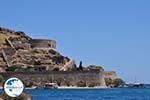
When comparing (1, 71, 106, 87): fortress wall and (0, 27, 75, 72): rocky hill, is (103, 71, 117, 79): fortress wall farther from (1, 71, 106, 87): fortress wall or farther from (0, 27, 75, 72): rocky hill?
(1, 71, 106, 87): fortress wall

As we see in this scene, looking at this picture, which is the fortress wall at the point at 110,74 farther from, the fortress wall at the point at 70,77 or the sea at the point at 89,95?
the sea at the point at 89,95

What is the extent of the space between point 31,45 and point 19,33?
16.4 meters

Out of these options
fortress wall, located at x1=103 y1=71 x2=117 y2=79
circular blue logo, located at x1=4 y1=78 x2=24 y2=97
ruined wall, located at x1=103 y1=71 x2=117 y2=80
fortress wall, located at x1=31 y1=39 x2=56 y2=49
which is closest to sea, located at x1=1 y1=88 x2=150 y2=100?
circular blue logo, located at x1=4 y1=78 x2=24 y2=97

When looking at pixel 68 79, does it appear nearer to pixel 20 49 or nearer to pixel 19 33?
pixel 20 49

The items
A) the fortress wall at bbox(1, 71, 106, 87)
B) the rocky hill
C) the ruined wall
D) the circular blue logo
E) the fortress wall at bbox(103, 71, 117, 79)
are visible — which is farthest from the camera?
the ruined wall

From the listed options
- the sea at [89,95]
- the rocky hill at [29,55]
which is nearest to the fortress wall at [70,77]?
the rocky hill at [29,55]

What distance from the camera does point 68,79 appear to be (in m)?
133

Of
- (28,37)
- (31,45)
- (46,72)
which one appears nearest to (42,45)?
(31,45)

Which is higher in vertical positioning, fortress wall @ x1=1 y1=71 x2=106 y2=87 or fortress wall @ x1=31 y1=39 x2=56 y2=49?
fortress wall @ x1=31 y1=39 x2=56 y2=49

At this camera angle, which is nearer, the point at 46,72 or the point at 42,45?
the point at 46,72

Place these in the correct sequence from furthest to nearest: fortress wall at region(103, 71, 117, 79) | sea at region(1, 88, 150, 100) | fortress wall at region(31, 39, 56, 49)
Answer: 1. fortress wall at region(31, 39, 56, 49)
2. fortress wall at region(103, 71, 117, 79)
3. sea at region(1, 88, 150, 100)

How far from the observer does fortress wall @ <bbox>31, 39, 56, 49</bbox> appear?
524 feet

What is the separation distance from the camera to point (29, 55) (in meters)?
154

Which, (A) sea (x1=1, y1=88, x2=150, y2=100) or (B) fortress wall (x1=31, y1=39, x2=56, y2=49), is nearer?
(A) sea (x1=1, y1=88, x2=150, y2=100)
